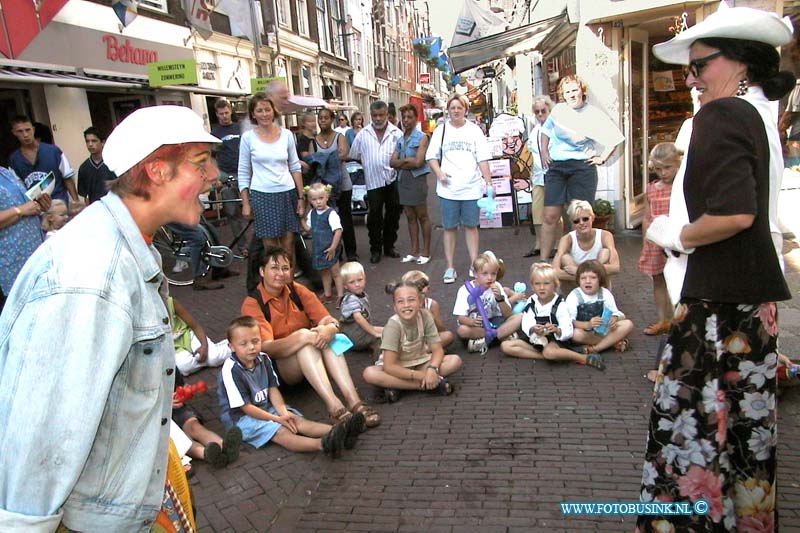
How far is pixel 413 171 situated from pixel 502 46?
479cm

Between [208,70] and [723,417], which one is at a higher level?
[208,70]

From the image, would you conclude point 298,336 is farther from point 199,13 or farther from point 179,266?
point 199,13

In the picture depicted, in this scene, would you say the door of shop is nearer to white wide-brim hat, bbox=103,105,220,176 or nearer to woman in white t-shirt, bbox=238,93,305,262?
woman in white t-shirt, bbox=238,93,305,262

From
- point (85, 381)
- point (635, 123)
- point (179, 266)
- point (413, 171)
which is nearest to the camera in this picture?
point (85, 381)

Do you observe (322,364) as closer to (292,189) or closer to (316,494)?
(316,494)

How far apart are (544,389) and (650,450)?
2105 millimetres

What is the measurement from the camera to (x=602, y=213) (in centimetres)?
823

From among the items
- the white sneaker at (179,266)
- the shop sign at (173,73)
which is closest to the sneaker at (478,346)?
the white sneaker at (179,266)

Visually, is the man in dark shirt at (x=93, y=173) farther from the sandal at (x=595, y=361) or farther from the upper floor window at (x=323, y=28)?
the upper floor window at (x=323, y=28)

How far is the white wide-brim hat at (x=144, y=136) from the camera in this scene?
1459 mm

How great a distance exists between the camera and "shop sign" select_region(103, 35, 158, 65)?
1137 centimetres

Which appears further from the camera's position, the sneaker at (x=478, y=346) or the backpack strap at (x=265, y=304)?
the sneaker at (x=478, y=346)

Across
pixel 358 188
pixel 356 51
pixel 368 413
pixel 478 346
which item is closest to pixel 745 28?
pixel 368 413

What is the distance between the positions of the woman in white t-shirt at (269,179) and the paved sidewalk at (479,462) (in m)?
1.87
